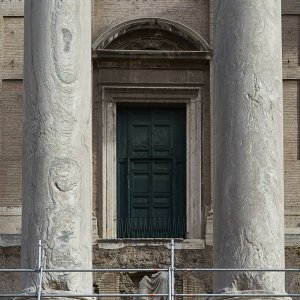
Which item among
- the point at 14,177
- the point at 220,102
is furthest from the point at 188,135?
the point at 220,102

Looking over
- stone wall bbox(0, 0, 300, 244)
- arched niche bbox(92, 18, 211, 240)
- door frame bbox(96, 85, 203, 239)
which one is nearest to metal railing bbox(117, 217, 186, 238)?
door frame bbox(96, 85, 203, 239)

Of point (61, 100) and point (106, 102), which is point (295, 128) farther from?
point (61, 100)

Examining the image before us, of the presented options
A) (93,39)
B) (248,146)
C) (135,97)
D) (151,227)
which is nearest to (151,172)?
(151,227)

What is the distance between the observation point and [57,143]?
2184cm

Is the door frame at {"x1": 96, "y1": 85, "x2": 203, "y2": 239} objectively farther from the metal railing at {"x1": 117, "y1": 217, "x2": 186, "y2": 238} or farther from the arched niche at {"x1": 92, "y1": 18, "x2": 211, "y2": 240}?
the metal railing at {"x1": 117, "y1": 217, "x2": 186, "y2": 238}

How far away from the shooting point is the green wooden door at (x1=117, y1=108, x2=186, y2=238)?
2738cm

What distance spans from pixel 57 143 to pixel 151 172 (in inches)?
236

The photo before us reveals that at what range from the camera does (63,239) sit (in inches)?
846

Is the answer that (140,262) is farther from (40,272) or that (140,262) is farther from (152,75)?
(40,272)

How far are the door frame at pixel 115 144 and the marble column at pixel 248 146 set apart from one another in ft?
16.4

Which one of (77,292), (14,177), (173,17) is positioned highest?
(173,17)

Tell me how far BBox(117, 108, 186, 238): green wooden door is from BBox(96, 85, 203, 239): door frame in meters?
0.19

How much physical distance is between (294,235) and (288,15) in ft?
14.4

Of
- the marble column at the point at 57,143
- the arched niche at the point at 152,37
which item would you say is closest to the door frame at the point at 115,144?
the arched niche at the point at 152,37
